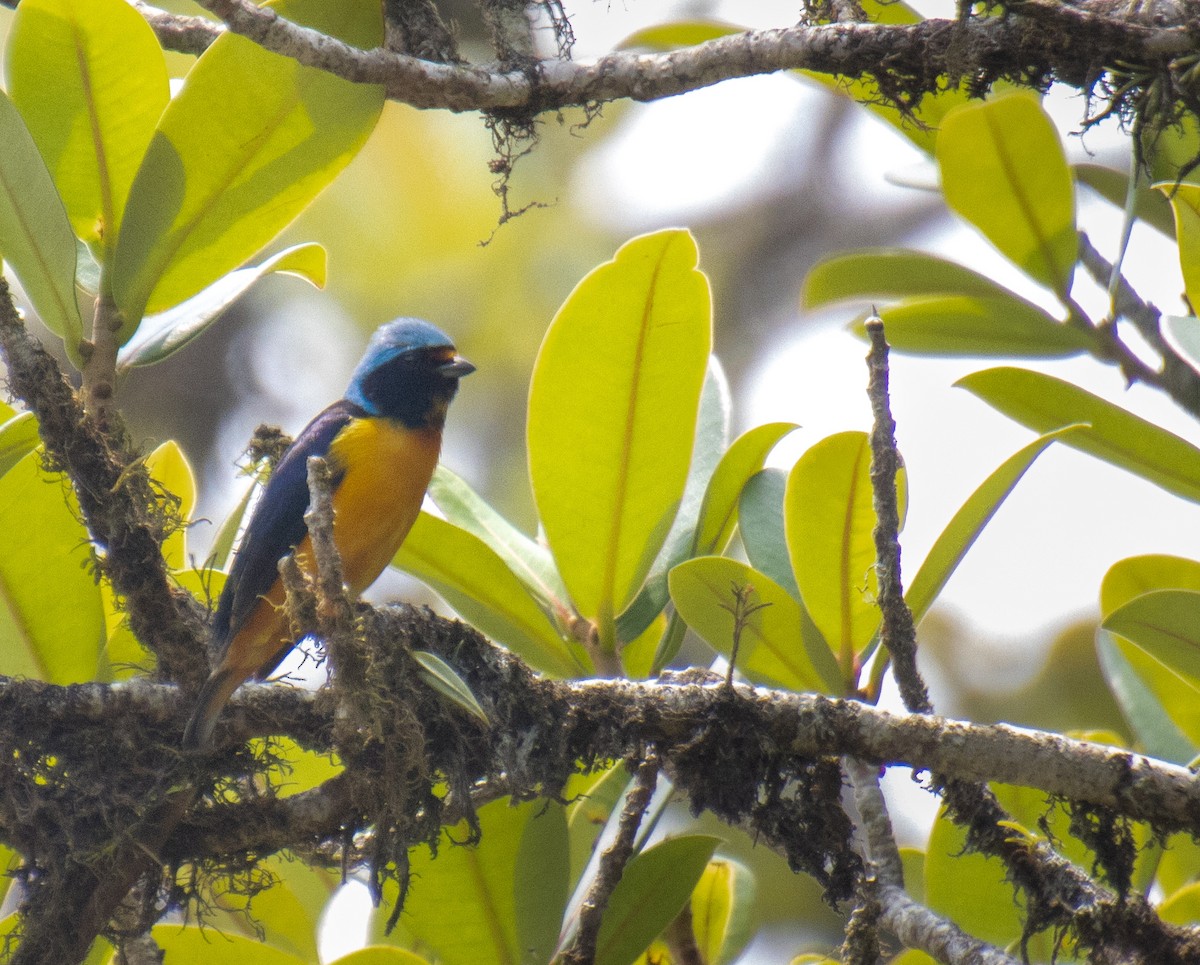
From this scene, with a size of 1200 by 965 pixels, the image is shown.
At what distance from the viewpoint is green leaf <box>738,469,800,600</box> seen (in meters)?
2.79

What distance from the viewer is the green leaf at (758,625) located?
2.45m

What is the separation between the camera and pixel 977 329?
2.93m

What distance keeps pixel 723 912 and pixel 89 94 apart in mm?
2444

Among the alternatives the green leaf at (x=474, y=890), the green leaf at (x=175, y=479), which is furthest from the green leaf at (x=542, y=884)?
the green leaf at (x=175, y=479)

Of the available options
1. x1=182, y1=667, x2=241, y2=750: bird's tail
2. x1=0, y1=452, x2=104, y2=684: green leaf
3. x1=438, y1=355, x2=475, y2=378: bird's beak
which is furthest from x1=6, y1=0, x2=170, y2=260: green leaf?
x1=438, y1=355, x2=475, y2=378: bird's beak

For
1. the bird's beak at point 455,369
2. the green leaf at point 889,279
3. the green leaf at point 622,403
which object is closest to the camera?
the green leaf at point 622,403

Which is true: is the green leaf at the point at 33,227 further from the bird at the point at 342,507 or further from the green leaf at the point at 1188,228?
the green leaf at the point at 1188,228

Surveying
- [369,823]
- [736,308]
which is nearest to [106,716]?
[369,823]

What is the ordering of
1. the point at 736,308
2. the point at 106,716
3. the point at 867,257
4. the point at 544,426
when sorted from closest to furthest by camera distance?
the point at 106,716 → the point at 544,426 → the point at 867,257 → the point at 736,308

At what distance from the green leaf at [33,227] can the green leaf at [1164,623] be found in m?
2.17

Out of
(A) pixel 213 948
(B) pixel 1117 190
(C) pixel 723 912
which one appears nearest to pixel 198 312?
(A) pixel 213 948

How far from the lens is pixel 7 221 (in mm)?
2328

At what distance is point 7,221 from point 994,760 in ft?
6.89

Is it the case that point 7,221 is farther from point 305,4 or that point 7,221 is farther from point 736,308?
point 736,308
